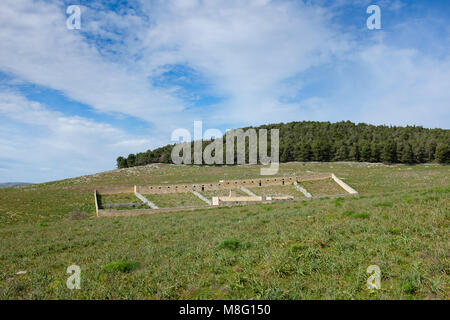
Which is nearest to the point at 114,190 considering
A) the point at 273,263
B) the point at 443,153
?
the point at 273,263

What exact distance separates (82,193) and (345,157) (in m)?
80.3

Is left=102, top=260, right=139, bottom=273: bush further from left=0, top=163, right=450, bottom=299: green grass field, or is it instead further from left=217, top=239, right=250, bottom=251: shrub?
left=217, top=239, right=250, bottom=251: shrub

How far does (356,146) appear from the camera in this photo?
88.7m

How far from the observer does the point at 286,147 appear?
100 meters

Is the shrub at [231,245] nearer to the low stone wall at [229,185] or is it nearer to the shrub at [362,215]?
the shrub at [362,215]

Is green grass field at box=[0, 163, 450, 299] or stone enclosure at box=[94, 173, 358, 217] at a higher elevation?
green grass field at box=[0, 163, 450, 299]

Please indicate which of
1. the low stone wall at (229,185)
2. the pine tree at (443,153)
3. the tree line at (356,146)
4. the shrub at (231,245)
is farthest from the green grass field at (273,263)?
the tree line at (356,146)

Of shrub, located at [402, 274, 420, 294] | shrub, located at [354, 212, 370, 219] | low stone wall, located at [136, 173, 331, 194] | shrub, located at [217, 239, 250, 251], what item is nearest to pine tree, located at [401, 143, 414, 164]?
low stone wall, located at [136, 173, 331, 194]

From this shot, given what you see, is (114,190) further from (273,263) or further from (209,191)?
(273,263)

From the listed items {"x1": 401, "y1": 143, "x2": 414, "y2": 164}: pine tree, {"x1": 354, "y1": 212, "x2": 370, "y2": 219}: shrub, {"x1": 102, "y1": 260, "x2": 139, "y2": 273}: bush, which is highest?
{"x1": 401, "y1": 143, "x2": 414, "y2": 164}: pine tree

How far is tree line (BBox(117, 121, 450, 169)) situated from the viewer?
79625 millimetres
